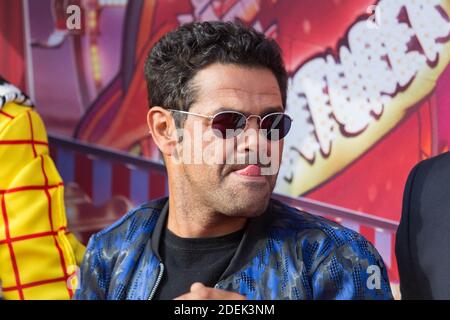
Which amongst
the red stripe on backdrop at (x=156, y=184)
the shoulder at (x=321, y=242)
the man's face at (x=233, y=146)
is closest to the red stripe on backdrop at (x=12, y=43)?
the red stripe on backdrop at (x=156, y=184)

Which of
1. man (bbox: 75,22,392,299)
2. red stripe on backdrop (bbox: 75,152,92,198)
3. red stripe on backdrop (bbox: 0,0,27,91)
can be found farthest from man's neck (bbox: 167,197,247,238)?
red stripe on backdrop (bbox: 0,0,27,91)

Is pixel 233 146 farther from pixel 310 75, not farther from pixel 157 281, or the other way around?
pixel 310 75

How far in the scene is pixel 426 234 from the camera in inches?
79.6

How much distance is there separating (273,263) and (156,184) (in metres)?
1.28

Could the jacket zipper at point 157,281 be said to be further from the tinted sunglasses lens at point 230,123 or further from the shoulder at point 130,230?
the tinted sunglasses lens at point 230,123

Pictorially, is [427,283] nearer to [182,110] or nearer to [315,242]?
[315,242]

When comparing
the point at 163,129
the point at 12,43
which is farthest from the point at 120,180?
the point at 163,129

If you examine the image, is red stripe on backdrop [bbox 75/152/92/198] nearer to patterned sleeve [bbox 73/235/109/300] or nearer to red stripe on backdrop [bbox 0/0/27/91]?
red stripe on backdrop [bbox 0/0/27/91]

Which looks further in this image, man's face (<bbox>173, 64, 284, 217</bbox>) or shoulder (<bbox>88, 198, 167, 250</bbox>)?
shoulder (<bbox>88, 198, 167, 250</bbox>)

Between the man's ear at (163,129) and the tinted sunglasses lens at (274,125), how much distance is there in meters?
0.30

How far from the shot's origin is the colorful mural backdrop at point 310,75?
2.65 metres

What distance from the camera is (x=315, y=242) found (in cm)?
198

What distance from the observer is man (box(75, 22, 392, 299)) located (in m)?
1.95

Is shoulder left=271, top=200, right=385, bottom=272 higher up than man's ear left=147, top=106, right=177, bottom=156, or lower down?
lower down
